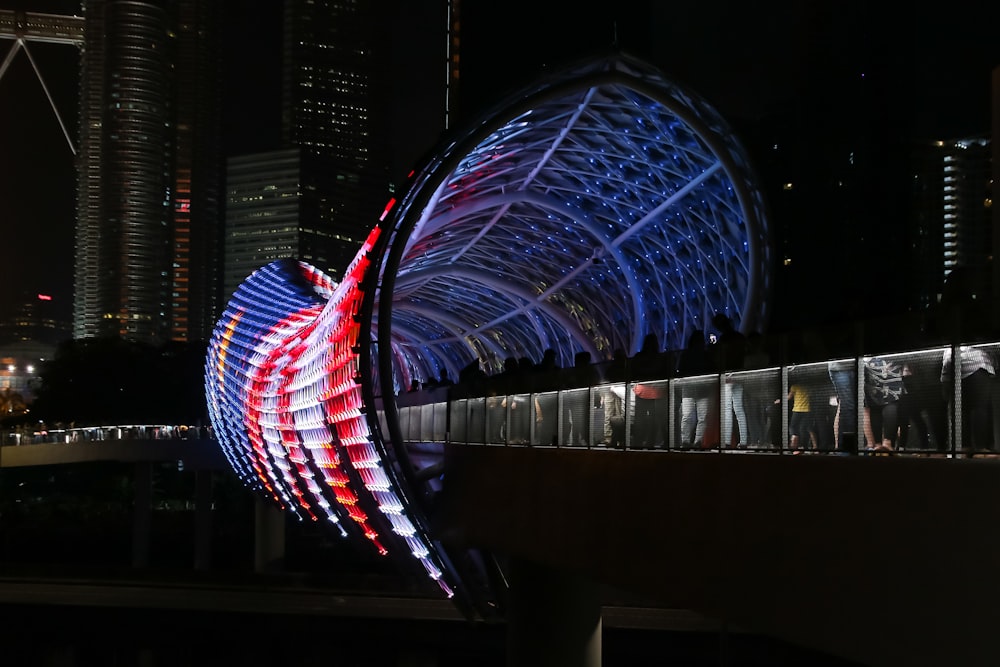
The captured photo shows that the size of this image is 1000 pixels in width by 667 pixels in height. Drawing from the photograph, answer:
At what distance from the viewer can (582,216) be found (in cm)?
3828

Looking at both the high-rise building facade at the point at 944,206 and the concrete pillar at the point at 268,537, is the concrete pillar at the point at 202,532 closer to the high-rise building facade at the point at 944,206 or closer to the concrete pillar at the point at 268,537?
the concrete pillar at the point at 268,537

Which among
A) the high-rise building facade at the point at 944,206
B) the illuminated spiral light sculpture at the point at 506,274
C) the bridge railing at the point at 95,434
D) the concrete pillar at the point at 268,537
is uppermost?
the high-rise building facade at the point at 944,206

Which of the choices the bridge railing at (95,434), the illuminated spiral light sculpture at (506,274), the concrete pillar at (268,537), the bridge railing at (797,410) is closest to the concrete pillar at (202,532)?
the concrete pillar at (268,537)

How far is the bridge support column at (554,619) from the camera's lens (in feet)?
64.6

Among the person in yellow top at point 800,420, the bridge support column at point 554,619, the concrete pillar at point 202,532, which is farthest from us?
the concrete pillar at point 202,532

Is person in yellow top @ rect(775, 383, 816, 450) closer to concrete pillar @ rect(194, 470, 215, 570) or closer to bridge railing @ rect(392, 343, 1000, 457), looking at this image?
bridge railing @ rect(392, 343, 1000, 457)


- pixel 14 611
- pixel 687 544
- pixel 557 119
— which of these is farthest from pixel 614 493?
pixel 14 611

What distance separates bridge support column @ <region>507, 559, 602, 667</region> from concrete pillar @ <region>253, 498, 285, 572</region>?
1696 inches

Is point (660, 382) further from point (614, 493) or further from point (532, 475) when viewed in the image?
point (532, 475)

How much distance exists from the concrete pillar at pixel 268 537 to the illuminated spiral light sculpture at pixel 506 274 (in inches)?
115

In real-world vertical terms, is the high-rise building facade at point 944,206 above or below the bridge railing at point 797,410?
above

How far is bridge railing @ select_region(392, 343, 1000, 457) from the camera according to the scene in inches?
326

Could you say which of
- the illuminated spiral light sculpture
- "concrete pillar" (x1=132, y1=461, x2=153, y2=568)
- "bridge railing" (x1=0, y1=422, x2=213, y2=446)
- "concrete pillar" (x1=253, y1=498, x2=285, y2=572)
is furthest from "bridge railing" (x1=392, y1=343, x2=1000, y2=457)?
"concrete pillar" (x1=132, y1=461, x2=153, y2=568)

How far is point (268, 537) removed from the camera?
62.3 m
